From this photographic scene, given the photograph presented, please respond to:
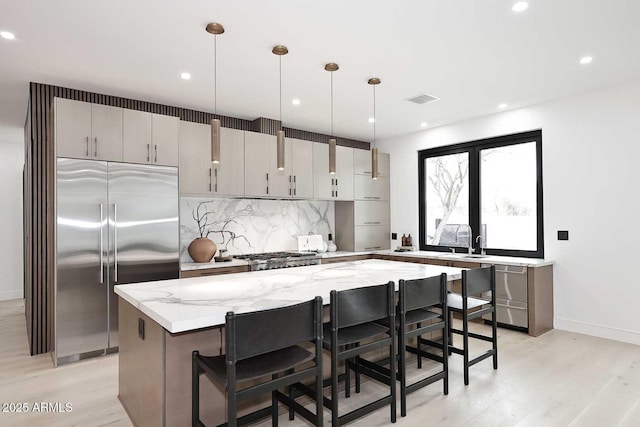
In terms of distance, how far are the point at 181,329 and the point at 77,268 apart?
8.00 feet

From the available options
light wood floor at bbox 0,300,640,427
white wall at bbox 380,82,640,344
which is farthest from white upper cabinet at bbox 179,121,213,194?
white wall at bbox 380,82,640,344

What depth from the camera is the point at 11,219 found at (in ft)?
21.1

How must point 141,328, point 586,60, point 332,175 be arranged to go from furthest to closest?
point 332,175 < point 586,60 < point 141,328

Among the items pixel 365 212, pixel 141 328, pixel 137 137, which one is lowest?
pixel 141 328

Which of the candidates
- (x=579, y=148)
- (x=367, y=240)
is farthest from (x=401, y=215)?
(x=579, y=148)

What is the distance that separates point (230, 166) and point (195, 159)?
16.7 inches

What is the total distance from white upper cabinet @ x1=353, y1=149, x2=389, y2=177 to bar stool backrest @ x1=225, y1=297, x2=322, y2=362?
13.7ft

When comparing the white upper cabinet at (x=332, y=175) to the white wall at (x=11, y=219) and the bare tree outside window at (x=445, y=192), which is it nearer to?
the bare tree outside window at (x=445, y=192)

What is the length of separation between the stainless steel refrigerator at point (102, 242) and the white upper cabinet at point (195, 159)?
28 cm

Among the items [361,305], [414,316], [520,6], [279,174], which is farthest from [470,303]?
[279,174]

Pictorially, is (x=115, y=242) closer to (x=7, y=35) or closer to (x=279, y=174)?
(x=7, y=35)

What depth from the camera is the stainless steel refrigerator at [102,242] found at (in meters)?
3.46

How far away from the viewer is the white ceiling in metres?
2.51

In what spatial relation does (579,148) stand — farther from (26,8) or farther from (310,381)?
(26,8)
